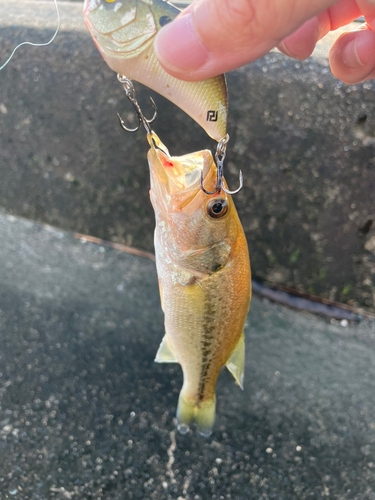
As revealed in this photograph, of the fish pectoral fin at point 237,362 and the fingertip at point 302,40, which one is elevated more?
the fingertip at point 302,40

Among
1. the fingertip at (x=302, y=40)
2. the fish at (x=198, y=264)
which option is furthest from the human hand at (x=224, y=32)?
the fingertip at (x=302, y=40)

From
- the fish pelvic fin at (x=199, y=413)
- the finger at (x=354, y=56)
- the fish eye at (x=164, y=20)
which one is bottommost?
the fish pelvic fin at (x=199, y=413)

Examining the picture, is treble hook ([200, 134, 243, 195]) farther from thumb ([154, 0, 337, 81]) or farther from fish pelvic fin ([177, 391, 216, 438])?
fish pelvic fin ([177, 391, 216, 438])

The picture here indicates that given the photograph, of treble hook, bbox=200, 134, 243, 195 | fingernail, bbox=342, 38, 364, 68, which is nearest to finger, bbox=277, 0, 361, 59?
fingernail, bbox=342, 38, 364, 68

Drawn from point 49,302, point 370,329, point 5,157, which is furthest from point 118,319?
point 370,329

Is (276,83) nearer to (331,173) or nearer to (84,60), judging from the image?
(331,173)

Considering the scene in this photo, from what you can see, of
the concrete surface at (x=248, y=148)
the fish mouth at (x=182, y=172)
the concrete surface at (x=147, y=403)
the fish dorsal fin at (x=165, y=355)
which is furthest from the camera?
the concrete surface at (x=248, y=148)

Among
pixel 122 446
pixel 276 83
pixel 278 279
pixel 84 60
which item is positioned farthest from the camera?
pixel 278 279

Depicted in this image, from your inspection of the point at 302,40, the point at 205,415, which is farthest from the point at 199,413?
the point at 302,40

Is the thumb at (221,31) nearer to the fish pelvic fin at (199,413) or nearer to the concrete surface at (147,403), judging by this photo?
the fish pelvic fin at (199,413)
